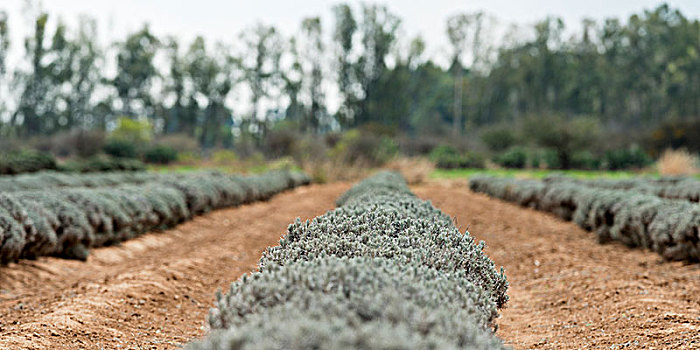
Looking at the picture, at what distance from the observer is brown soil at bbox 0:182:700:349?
3588mm

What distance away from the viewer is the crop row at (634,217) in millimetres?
5871

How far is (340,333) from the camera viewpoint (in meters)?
1.37

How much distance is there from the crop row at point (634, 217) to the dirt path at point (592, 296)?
20 centimetres

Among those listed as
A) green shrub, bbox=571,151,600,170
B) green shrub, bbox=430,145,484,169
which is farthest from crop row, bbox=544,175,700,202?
green shrub, bbox=430,145,484,169

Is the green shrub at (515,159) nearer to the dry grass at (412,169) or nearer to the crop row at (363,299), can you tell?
the dry grass at (412,169)

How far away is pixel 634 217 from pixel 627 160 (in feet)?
71.3

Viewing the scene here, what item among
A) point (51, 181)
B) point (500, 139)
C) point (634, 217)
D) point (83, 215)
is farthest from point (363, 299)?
point (500, 139)

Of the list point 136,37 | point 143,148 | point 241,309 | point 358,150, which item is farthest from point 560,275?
point 136,37

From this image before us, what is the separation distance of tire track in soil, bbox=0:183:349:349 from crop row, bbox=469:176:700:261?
449 centimetres

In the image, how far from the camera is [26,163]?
15.8m

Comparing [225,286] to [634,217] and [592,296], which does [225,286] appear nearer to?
[592,296]

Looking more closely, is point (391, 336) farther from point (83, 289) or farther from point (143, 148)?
point (143, 148)

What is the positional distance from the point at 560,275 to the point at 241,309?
4.91 m

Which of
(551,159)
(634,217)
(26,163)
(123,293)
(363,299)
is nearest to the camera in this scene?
(363,299)
